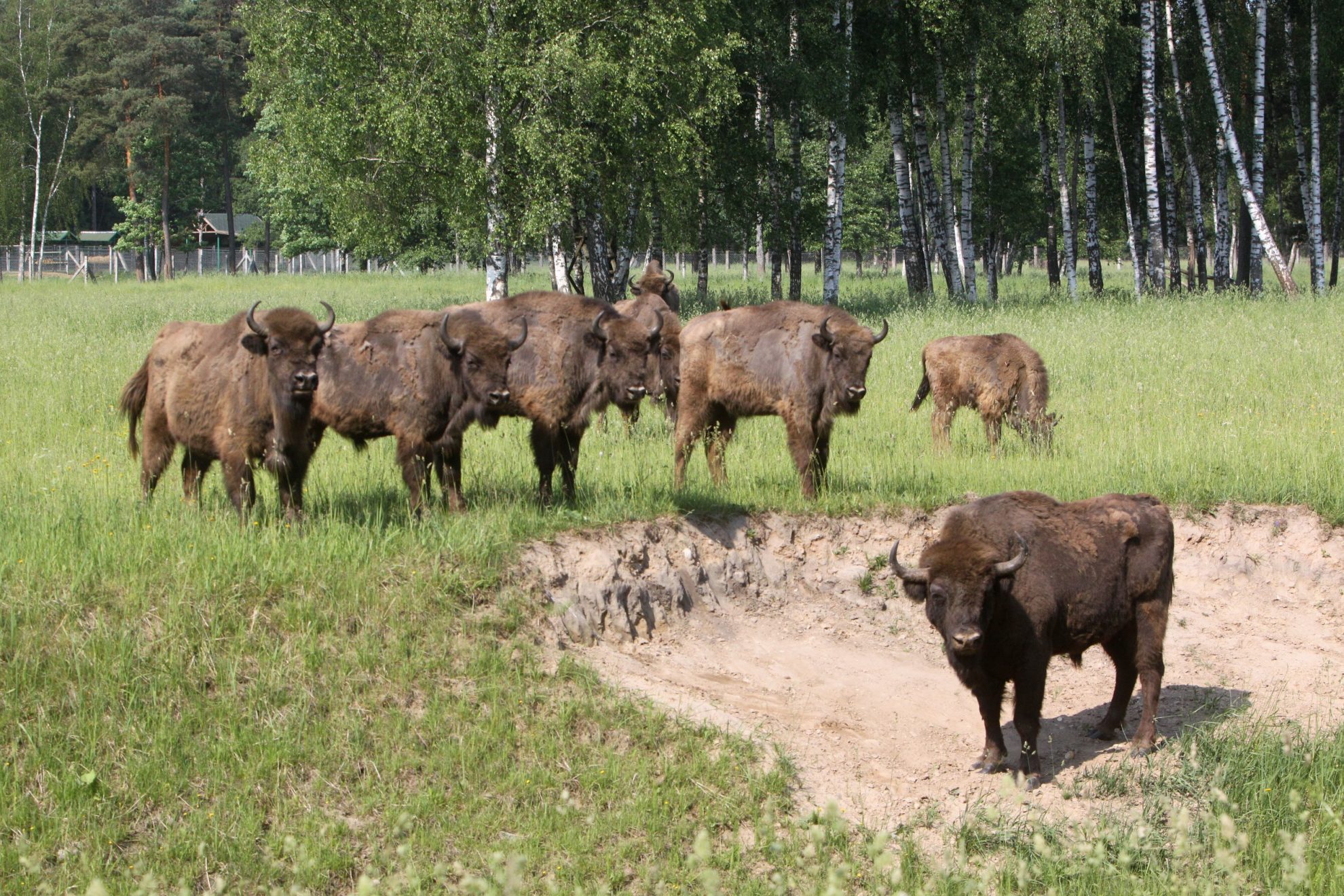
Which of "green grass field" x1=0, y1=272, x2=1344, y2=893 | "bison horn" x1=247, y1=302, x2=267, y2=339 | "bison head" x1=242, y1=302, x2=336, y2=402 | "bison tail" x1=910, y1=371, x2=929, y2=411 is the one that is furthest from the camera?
"bison tail" x1=910, y1=371, x2=929, y2=411

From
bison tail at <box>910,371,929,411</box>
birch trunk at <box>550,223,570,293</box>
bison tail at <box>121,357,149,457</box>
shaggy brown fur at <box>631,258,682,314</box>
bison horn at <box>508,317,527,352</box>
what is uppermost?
birch trunk at <box>550,223,570,293</box>

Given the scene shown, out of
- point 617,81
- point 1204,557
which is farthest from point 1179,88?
point 1204,557

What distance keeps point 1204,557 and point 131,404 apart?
31.0ft

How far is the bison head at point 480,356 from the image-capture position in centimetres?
1015

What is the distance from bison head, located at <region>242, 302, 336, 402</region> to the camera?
9039 millimetres

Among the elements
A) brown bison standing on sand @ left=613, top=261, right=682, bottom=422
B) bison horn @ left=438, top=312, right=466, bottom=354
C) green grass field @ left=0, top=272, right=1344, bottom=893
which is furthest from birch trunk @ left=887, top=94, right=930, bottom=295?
bison horn @ left=438, top=312, right=466, bottom=354

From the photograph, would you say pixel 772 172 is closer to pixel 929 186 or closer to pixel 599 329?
pixel 929 186

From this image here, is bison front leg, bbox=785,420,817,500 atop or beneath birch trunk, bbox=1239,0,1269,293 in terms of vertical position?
beneath

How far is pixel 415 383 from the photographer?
10234 mm

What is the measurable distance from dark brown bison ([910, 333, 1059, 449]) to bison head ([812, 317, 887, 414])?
2.84 meters

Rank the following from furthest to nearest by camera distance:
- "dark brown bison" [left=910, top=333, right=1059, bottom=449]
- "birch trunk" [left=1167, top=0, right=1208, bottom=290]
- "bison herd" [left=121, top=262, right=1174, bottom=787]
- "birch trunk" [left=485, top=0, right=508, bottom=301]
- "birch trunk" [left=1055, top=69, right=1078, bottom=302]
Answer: "birch trunk" [left=1055, top=69, right=1078, bottom=302], "birch trunk" [left=1167, top=0, right=1208, bottom=290], "birch trunk" [left=485, top=0, right=508, bottom=301], "dark brown bison" [left=910, top=333, right=1059, bottom=449], "bison herd" [left=121, top=262, right=1174, bottom=787]

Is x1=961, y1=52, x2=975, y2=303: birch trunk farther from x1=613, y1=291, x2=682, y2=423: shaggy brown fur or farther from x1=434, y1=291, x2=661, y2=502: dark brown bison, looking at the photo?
x1=434, y1=291, x2=661, y2=502: dark brown bison

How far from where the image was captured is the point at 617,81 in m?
23.4

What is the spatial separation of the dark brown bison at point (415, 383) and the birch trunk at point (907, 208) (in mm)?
22040
